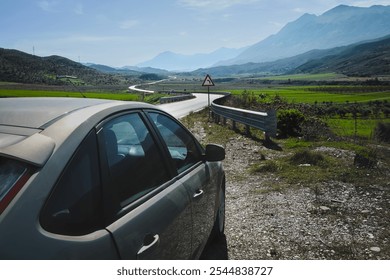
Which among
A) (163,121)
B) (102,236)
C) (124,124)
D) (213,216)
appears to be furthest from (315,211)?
(102,236)

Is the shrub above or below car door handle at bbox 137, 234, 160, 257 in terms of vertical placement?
below

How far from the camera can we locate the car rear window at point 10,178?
1.62 metres

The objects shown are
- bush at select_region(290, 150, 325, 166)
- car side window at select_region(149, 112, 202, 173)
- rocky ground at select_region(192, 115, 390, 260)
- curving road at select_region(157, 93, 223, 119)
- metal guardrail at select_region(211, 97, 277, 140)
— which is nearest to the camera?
car side window at select_region(149, 112, 202, 173)

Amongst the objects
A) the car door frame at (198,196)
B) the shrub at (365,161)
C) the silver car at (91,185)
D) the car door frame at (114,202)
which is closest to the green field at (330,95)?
the shrub at (365,161)

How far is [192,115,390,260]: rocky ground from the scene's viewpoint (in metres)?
4.40

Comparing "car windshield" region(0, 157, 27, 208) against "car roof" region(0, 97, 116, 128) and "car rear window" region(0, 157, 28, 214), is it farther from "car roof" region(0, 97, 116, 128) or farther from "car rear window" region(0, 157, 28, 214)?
"car roof" region(0, 97, 116, 128)

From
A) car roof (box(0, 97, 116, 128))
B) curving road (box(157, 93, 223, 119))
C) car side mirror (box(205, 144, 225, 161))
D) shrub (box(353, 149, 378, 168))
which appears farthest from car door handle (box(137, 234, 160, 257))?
curving road (box(157, 93, 223, 119))

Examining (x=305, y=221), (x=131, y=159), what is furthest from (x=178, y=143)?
(x=305, y=221)

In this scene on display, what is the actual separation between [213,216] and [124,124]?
5.90ft

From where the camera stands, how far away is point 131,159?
8.29 feet

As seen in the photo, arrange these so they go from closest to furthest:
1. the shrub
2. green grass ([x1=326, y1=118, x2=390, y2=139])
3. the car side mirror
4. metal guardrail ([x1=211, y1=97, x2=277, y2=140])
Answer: the car side mirror < the shrub < metal guardrail ([x1=211, y1=97, x2=277, y2=140]) < green grass ([x1=326, y1=118, x2=390, y2=139])

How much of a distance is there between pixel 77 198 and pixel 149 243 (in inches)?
22.1

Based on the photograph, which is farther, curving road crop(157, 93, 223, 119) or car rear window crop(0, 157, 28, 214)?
curving road crop(157, 93, 223, 119)

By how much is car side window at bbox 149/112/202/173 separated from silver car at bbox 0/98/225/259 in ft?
0.10
